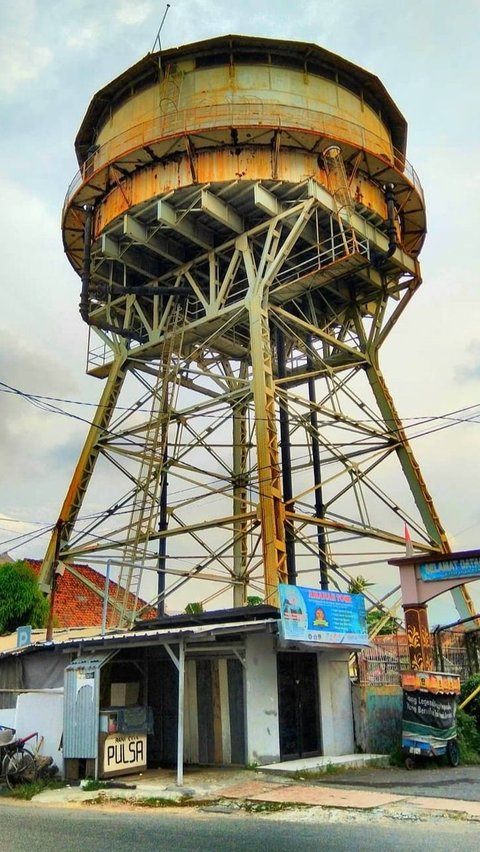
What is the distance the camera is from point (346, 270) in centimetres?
2262

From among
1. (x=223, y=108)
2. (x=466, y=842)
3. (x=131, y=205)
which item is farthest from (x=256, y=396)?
(x=466, y=842)

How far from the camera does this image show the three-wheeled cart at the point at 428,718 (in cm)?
1568

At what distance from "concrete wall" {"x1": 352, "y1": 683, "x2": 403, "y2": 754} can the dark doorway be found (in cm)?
125

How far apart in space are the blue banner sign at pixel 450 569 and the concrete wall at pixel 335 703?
2.82 m

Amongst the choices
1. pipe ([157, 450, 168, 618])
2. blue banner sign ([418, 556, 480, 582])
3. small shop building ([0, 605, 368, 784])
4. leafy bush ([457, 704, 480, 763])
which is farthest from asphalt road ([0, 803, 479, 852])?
pipe ([157, 450, 168, 618])

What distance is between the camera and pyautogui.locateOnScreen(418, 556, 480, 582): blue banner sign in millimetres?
17016

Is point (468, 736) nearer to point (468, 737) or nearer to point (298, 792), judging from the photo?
point (468, 737)

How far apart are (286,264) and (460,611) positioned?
42.2 feet

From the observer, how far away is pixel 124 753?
49.2 feet

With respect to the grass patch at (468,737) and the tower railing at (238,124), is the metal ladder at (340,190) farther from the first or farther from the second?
the grass patch at (468,737)

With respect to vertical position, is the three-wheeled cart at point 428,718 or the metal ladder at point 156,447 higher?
the metal ladder at point 156,447

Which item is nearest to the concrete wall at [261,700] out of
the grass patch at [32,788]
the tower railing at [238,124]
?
the grass patch at [32,788]

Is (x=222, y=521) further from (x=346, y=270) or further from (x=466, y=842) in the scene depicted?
(x=466, y=842)

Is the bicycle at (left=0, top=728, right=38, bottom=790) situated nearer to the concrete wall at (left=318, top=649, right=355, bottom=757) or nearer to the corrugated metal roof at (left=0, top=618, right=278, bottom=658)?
the corrugated metal roof at (left=0, top=618, right=278, bottom=658)
